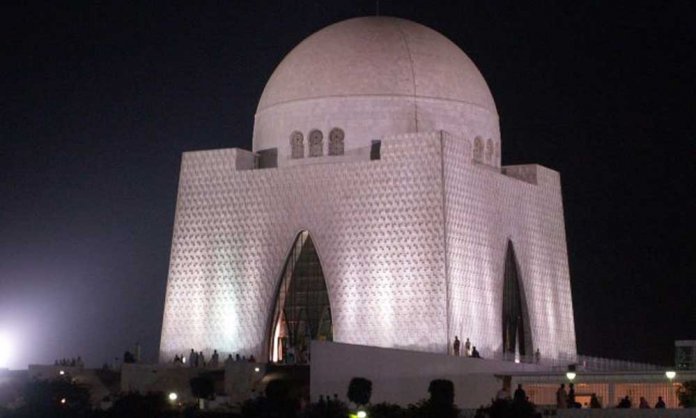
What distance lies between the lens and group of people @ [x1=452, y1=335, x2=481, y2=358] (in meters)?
41.4

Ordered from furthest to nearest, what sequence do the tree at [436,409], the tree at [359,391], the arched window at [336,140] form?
1. the arched window at [336,140]
2. the tree at [359,391]
3. the tree at [436,409]

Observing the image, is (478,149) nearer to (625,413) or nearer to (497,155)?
(497,155)

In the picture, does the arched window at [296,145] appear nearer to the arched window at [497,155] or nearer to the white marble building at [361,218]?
the white marble building at [361,218]

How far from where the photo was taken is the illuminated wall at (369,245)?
1682 inches

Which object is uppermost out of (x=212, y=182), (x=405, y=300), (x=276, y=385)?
(x=212, y=182)

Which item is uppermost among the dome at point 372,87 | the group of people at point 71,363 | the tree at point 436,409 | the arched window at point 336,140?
the dome at point 372,87

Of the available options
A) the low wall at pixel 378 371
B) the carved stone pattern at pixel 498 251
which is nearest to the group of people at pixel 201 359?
the low wall at pixel 378 371

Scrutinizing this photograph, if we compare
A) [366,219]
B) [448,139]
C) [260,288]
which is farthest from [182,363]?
[448,139]

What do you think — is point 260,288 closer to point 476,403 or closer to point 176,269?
point 176,269

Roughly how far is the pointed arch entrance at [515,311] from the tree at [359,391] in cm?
1050

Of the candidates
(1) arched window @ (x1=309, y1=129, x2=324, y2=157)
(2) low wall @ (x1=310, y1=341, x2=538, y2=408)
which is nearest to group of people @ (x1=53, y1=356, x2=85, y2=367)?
(1) arched window @ (x1=309, y1=129, x2=324, y2=157)

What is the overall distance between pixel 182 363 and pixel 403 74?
29.3 ft

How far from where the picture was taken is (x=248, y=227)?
45.2m

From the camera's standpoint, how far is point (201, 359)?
4378cm
